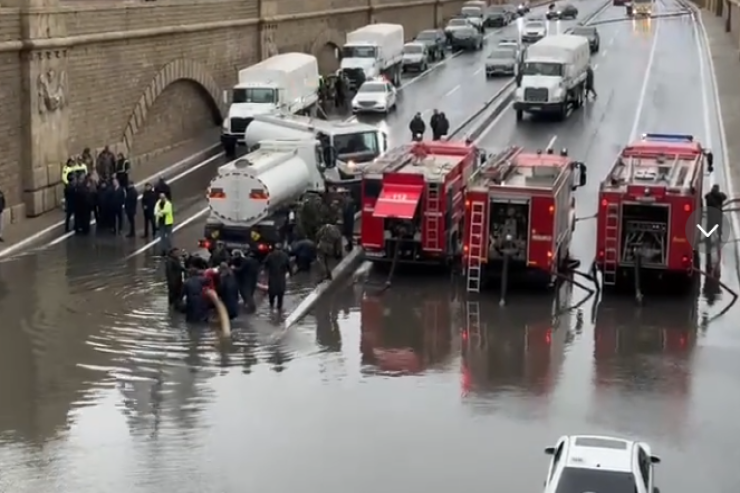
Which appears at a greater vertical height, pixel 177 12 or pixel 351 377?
pixel 177 12

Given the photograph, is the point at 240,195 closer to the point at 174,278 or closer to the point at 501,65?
the point at 174,278

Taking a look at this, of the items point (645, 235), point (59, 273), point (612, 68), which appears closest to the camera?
point (645, 235)

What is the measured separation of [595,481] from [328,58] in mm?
50809

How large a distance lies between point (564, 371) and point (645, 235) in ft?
18.5

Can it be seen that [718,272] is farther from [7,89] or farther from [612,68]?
[612,68]

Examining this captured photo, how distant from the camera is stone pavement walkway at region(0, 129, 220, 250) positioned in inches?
1254

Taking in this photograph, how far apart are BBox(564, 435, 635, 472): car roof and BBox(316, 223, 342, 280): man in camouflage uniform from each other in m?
12.9

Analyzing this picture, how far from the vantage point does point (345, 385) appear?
2077cm

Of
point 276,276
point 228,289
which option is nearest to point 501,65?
point 276,276

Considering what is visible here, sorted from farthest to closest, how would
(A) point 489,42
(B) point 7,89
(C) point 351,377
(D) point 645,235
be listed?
(A) point 489,42
(B) point 7,89
(D) point 645,235
(C) point 351,377

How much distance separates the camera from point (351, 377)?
21219mm

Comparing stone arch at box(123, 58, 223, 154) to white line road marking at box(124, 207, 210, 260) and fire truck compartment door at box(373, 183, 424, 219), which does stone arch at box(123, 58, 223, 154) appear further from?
fire truck compartment door at box(373, 183, 424, 219)

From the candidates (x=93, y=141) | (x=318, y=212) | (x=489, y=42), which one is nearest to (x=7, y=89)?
(x=93, y=141)

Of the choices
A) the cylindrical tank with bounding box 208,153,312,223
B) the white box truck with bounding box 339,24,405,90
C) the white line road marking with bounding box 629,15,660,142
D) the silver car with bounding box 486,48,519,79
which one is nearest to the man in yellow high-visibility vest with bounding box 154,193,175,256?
the cylindrical tank with bounding box 208,153,312,223
